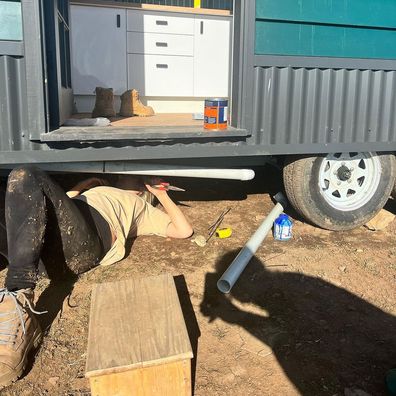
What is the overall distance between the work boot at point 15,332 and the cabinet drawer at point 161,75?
14.8ft

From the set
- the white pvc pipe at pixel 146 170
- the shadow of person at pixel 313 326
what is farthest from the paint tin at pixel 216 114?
the shadow of person at pixel 313 326

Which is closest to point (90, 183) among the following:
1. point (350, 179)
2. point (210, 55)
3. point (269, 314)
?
point (269, 314)

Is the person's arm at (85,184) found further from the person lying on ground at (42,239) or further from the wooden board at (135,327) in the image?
the wooden board at (135,327)

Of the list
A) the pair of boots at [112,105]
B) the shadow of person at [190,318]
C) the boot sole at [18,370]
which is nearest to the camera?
the boot sole at [18,370]

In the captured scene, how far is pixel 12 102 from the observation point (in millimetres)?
3287

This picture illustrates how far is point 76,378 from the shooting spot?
8.03ft

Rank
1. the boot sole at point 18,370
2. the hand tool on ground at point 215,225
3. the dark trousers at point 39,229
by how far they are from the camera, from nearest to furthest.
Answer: the boot sole at point 18,370, the dark trousers at point 39,229, the hand tool on ground at point 215,225

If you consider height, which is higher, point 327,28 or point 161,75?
point 327,28

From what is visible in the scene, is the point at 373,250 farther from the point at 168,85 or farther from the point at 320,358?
the point at 168,85

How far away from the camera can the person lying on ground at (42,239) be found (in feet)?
8.11

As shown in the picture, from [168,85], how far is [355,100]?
329cm

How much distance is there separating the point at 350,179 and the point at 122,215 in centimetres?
219

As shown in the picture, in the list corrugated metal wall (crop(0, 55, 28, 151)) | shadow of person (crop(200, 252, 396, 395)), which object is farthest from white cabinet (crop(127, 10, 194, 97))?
shadow of person (crop(200, 252, 396, 395))

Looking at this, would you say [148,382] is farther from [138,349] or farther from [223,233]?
[223,233]
